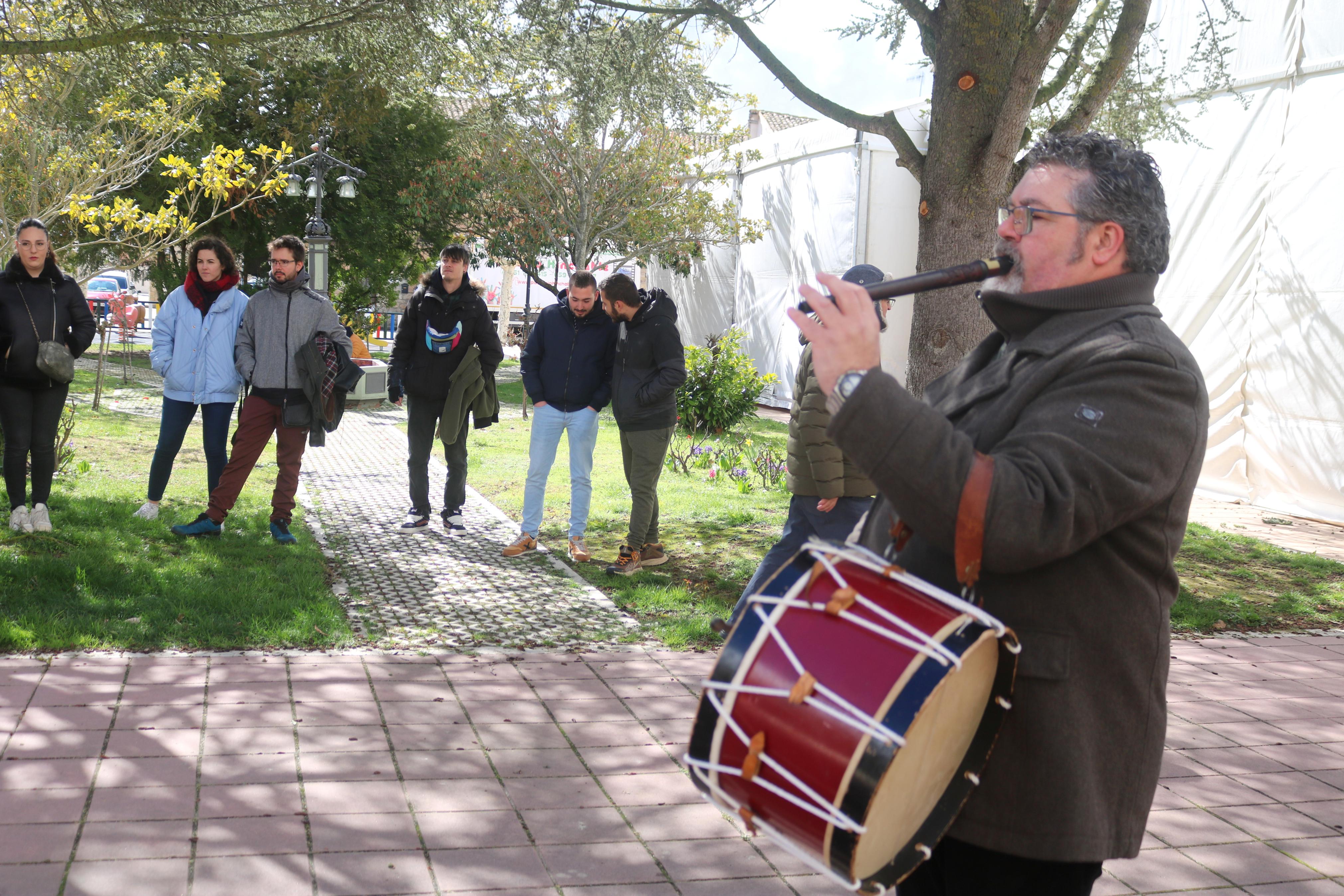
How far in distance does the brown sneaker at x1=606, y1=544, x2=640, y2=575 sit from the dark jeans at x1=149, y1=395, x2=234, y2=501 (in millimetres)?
2760

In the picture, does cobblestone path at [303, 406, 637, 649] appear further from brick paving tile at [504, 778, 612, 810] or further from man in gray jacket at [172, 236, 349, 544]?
brick paving tile at [504, 778, 612, 810]

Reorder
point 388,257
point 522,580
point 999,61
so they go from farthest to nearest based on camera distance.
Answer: point 388,257
point 522,580
point 999,61

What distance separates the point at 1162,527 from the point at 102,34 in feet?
20.5

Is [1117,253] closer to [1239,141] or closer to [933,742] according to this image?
[933,742]

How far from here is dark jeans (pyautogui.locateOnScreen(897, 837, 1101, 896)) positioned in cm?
193

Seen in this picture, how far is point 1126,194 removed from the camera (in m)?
1.86

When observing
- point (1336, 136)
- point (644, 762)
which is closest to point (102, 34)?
point (644, 762)

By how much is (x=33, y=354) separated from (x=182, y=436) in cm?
116

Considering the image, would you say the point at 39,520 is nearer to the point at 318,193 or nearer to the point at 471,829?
the point at 471,829

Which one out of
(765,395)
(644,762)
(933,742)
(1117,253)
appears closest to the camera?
(933,742)

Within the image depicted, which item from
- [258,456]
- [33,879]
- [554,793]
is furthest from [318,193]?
[33,879]

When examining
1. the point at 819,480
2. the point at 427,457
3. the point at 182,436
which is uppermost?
the point at 819,480

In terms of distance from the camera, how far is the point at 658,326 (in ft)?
24.1

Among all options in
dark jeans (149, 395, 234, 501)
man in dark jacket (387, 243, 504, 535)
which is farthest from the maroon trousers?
man in dark jacket (387, 243, 504, 535)
